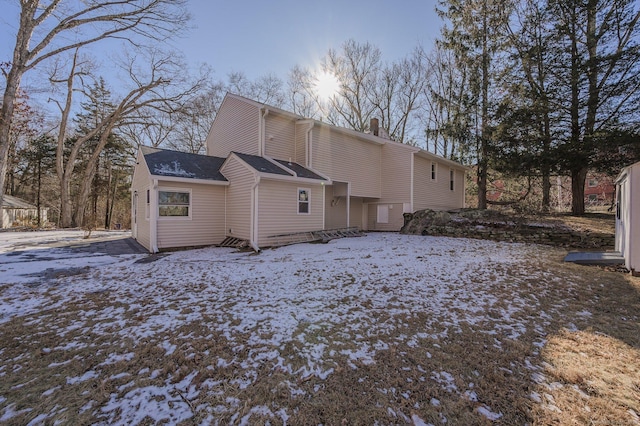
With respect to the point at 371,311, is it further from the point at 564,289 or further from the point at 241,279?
the point at 564,289

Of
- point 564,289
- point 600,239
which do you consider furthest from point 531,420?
point 600,239

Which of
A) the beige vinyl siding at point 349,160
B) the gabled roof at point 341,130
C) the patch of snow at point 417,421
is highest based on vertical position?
the gabled roof at point 341,130

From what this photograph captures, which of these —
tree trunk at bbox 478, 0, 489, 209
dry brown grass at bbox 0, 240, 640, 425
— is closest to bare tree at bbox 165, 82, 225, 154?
tree trunk at bbox 478, 0, 489, 209

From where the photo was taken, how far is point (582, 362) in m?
2.90

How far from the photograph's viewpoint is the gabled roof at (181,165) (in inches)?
382

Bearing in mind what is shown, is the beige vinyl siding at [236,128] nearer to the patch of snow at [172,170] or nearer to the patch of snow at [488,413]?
the patch of snow at [172,170]

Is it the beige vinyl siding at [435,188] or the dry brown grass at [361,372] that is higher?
the beige vinyl siding at [435,188]

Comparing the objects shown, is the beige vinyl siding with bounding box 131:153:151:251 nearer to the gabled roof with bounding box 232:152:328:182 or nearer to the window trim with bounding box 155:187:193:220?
the window trim with bounding box 155:187:193:220

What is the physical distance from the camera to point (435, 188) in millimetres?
17422

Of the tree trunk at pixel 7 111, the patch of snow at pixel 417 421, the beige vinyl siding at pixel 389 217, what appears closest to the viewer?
the patch of snow at pixel 417 421

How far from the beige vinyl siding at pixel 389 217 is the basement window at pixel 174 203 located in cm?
1037

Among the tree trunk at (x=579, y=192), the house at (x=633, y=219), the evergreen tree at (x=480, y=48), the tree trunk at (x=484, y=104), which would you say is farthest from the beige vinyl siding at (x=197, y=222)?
the tree trunk at (x=579, y=192)

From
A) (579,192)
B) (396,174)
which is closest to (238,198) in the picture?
(396,174)

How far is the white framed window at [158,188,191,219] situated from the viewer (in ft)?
31.6
